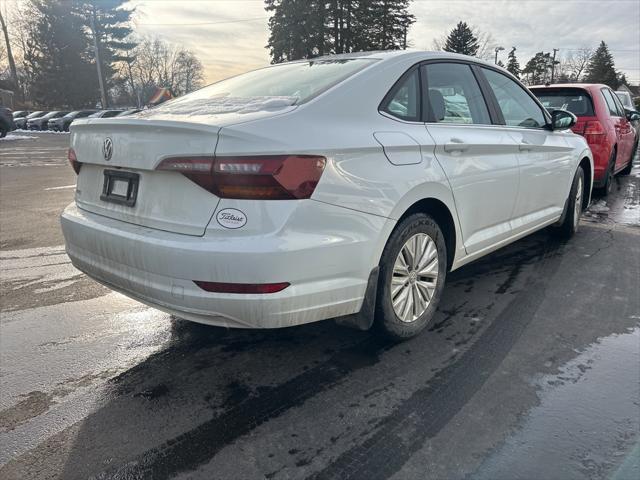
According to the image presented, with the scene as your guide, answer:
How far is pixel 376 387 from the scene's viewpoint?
260 cm

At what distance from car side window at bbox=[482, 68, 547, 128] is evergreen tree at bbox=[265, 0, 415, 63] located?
3652 centimetres

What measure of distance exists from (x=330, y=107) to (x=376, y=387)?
57.5 inches

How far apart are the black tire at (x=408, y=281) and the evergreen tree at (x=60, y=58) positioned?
56165 mm

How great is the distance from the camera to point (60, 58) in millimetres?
50250

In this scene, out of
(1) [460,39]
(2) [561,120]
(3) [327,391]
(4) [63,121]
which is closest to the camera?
(3) [327,391]

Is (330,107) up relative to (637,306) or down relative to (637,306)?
up

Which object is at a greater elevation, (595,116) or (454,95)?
(454,95)

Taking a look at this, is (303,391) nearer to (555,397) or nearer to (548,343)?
(555,397)

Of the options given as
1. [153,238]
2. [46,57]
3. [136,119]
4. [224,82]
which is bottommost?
[153,238]

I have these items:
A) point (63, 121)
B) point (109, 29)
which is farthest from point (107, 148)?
point (109, 29)

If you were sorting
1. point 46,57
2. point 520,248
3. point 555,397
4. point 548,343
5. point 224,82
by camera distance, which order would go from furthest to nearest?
point 46,57, point 520,248, point 224,82, point 548,343, point 555,397

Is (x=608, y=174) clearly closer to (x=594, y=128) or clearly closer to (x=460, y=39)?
(x=594, y=128)

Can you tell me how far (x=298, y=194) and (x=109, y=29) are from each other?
56.3 metres

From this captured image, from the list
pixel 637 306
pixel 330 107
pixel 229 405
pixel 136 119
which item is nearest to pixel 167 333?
pixel 229 405
